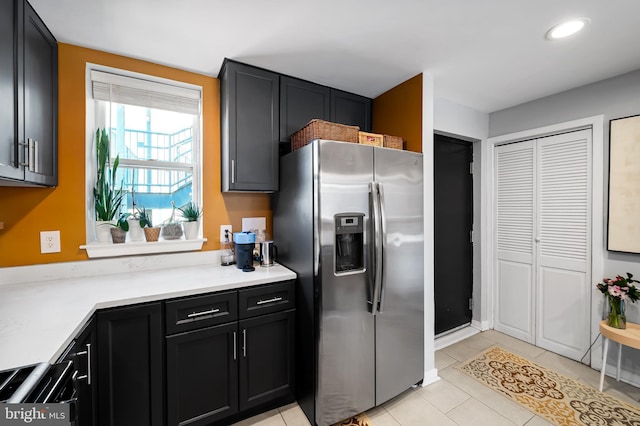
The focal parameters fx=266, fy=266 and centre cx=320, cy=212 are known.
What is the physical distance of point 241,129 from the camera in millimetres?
2082

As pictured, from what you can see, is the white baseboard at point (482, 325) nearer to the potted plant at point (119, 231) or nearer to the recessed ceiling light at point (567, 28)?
the recessed ceiling light at point (567, 28)

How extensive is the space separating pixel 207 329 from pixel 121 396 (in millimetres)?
506

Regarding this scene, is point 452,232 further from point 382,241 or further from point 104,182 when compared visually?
point 104,182

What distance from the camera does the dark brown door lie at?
2.95 m

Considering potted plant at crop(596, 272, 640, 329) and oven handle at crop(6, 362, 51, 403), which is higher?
oven handle at crop(6, 362, 51, 403)

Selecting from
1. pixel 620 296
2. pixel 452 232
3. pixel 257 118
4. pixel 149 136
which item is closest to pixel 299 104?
pixel 257 118

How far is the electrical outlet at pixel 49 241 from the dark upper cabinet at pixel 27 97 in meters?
0.34

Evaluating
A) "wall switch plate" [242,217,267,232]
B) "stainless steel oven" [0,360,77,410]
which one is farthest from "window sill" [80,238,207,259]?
"stainless steel oven" [0,360,77,410]

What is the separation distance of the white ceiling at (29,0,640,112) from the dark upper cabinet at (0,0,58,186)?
0.18 metres

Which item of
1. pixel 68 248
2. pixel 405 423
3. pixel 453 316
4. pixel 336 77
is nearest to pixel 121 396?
pixel 68 248

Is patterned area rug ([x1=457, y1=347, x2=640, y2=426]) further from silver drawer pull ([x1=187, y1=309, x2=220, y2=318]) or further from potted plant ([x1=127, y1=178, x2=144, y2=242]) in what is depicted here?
potted plant ([x1=127, y1=178, x2=144, y2=242])

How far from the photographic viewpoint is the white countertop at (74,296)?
98 cm

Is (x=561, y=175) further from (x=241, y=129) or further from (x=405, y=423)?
(x=241, y=129)

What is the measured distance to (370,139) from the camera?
2018mm
